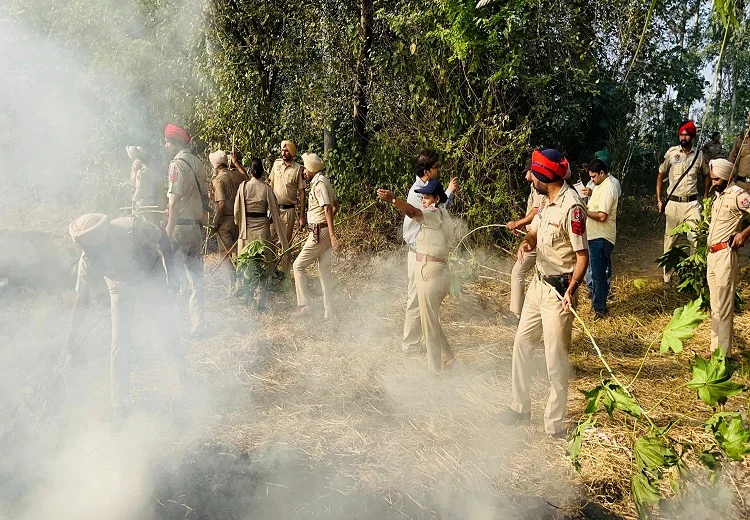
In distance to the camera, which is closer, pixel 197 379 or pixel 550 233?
pixel 550 233

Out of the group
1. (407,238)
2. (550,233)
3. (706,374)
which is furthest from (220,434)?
(706,374)

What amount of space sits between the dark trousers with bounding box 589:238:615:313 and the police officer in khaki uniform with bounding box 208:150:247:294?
4385 mm

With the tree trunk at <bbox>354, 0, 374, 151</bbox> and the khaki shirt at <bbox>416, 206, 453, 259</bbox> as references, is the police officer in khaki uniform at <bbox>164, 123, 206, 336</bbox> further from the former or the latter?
the tree trunk at <bbox>354, 0, 374, 151</bbox>

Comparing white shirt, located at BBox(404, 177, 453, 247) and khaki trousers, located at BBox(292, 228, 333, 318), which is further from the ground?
white shirt, located at BBox(404, 177, 453, 247)

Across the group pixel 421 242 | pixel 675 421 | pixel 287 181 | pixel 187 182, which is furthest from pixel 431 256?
pixel 287 181

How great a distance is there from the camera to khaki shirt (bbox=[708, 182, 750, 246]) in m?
5.25

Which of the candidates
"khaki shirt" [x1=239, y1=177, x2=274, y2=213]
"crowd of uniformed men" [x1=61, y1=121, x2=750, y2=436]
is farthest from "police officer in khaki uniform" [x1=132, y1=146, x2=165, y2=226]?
"khaki shirt" [x1=239, y1=177, x2=274, y2=213]

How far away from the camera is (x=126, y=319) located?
4434mm

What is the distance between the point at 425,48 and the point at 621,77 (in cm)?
401

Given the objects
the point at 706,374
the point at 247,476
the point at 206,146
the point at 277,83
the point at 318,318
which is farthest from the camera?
the point at 206,146

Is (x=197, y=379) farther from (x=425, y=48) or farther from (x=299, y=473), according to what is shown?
(x=425, y=48)

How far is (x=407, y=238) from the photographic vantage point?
18.0 ft

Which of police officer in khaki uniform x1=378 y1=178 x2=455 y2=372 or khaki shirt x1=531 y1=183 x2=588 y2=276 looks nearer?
khaki shirt x1=531 y1=183 x2=588 y2=276

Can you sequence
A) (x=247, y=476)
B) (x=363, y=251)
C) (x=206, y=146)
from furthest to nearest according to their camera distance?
1. (x=206, y=146)
2. (x=363, y=251)
3. (x=247, y=476)
